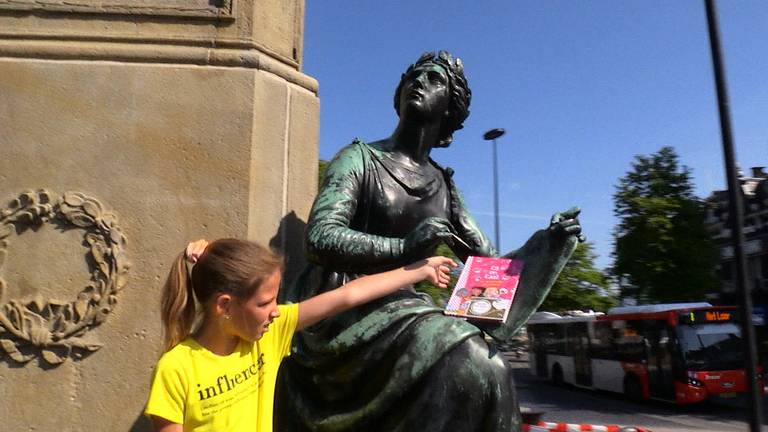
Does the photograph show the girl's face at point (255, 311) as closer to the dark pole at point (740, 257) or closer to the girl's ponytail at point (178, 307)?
the girl's ponytail at point (178, 307)

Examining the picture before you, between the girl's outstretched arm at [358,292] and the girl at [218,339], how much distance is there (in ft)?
0.52

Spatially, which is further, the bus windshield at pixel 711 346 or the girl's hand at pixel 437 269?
the bus windshield at pixel 711 346

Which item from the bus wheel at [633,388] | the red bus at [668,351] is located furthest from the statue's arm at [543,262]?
the bus wheel at [633,388]

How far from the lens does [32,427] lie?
2928 millimetres

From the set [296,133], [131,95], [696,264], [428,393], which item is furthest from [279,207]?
[696,264]

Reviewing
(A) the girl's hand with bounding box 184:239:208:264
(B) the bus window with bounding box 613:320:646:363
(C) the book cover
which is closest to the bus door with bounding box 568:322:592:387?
(B) the bus window with bounding box 613:320:646:363

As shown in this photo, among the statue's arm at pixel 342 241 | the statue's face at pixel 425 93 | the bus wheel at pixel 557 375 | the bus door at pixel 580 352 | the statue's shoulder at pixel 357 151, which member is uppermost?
the statue's face at pixel 425 93

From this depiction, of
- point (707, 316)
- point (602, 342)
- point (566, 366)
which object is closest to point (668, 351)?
point (707, 316)

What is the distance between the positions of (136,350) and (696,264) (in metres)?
22.9

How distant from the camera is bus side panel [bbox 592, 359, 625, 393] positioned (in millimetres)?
20020

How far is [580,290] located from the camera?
3600 cm

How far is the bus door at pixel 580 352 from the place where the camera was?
21.9 meters

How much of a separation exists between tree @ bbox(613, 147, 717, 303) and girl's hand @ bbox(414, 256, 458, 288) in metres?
22.0

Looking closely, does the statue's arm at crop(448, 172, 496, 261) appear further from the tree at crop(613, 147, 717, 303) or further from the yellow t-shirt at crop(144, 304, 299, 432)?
the tree at crop(613, 147, 717, 303)
